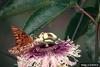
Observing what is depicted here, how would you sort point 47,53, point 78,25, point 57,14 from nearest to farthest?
point 47,53, point 57,14, point 78,25

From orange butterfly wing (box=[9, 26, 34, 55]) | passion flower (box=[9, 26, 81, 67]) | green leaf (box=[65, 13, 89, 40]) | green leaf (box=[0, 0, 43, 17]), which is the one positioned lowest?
passion flower (box=[9, 26, 81, 67])

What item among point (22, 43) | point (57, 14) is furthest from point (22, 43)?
point (57, 14)

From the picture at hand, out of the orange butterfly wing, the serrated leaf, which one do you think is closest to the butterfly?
the orange butterfly wing

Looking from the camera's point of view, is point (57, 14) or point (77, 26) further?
point (77, 26)

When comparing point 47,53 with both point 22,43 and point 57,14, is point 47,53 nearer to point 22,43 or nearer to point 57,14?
point 22,43

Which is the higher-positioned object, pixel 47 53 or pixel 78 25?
pixel 78 25

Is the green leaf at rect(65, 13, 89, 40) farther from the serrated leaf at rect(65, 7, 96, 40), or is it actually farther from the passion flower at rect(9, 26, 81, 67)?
the passion flower at rect(9, 26, 81, 67)
